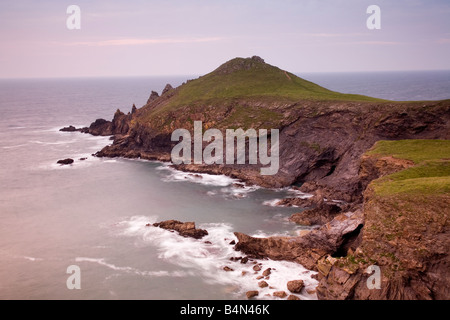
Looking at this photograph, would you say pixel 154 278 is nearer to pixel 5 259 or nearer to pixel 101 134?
pixel 5 259

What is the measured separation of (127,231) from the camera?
43656 mm

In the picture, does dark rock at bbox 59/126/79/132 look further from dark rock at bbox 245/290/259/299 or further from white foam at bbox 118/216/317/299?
dark rock at bbox 245/290/259/299

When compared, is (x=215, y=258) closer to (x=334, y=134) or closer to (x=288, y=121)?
(x=334, y=134)

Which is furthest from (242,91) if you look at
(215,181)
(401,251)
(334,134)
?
(401,251)

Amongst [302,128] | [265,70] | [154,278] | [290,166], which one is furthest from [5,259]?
[265,70]

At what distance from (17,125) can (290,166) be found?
104484mm

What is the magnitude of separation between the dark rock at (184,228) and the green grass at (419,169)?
63.3ft

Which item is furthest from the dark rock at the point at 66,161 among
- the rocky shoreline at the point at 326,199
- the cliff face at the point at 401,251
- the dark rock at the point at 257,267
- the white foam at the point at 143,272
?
the cliff face at the point at 401,251

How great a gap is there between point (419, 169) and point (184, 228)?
26258 mm

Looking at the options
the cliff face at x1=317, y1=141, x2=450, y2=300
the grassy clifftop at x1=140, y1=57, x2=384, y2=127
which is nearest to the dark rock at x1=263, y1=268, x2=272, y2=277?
the cliff face at x1=317, y1=141, x2=450, y2=300

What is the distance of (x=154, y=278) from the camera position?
34.0 metres

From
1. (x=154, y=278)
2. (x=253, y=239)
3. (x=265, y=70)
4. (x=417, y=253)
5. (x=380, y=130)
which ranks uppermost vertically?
(x=265, y=70)

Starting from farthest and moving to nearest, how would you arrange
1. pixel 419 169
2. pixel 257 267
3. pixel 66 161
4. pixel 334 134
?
pixel 66 161, pixel 334 134, pixel 419 169, pixel 257 267
